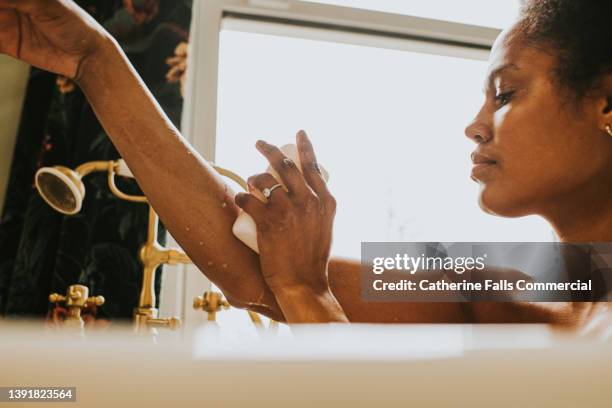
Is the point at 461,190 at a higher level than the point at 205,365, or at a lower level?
higher

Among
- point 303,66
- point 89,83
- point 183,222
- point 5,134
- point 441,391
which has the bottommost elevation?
point 441,391

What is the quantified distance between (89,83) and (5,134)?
0.72 metres

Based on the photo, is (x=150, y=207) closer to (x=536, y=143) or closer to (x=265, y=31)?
(x=536, y=143)

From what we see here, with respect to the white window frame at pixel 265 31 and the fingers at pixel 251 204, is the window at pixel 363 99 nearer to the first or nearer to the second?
the white window frame at pixel 265 31

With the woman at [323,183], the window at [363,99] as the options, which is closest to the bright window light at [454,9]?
the window at [363,99]

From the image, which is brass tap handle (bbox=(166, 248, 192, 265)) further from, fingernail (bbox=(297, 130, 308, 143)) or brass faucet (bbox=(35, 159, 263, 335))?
fingernail (bbox=(297, 130, 308, 143))

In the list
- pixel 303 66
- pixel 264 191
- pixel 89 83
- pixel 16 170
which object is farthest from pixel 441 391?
pixel 303 66

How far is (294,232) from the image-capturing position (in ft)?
1.86

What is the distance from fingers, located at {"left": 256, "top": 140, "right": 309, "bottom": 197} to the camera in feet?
1.86

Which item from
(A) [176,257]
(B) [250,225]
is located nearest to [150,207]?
(A) [176,257]

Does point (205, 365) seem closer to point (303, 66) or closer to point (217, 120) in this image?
point (217, 120)

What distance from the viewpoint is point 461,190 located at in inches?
58.7

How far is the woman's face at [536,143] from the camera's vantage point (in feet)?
2.11

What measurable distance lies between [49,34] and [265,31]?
99 cm
